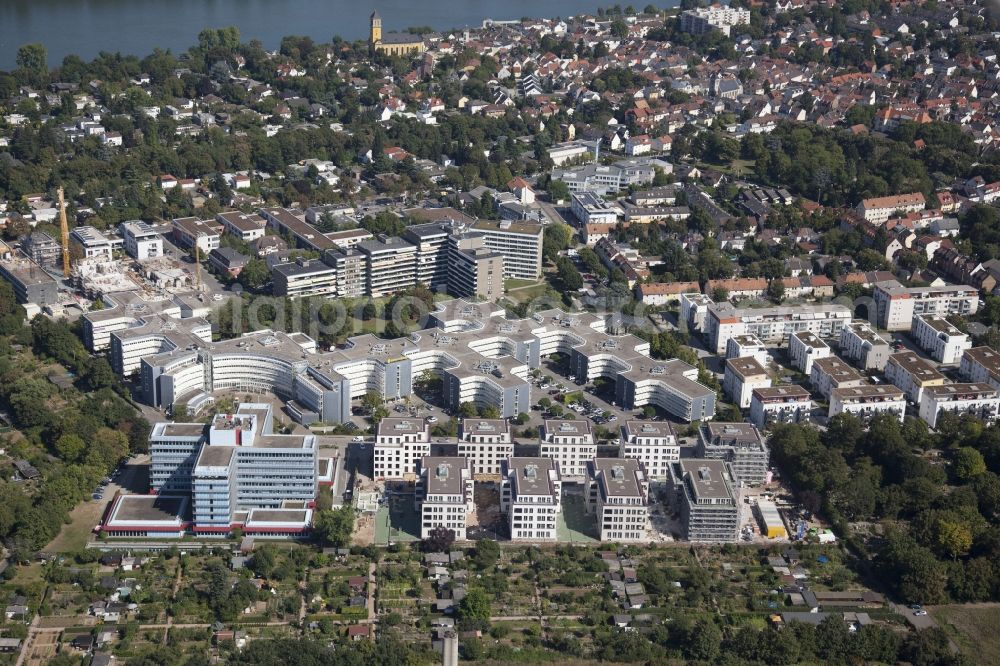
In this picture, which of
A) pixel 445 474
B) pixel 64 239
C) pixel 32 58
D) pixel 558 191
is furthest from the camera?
pixel 32 58

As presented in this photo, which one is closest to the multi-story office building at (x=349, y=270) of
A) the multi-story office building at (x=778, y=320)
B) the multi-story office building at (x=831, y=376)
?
the multi-story office building at (x=778, y=320)

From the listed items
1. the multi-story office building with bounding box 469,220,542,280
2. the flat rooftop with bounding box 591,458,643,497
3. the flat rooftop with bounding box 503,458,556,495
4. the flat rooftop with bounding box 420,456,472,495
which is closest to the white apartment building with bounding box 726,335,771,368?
the flat rooftop with bounding box 591,458,643,497

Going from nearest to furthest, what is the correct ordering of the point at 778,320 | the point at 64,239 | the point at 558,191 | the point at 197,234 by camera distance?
1. the point at 778,320
2. the point at 64,239
3. the point at 197,234
4. the point at 558,191

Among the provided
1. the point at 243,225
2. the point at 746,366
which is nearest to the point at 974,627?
the point at 746,366

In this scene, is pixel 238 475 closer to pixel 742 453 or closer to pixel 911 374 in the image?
pixel 742 453

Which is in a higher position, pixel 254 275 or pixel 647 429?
pixel 647 429

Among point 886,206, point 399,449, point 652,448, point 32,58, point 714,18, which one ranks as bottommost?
point 399,449

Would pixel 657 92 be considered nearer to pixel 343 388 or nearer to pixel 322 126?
pixel 322 126

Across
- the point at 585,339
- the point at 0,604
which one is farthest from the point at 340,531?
the point at 585,339
